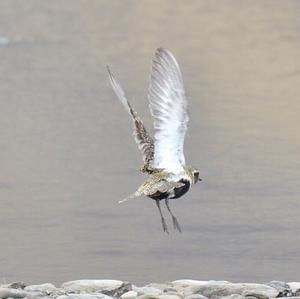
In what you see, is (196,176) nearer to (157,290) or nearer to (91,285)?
(157,290)

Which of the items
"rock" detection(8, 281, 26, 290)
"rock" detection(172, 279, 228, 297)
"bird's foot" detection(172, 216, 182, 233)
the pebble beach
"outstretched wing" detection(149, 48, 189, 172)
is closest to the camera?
"outstretched wing" detection(149, 48, 189, 172)

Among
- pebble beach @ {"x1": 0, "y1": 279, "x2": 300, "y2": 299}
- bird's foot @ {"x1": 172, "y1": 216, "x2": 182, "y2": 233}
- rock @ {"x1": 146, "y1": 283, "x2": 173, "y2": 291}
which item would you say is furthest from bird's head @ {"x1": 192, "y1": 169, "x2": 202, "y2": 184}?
rock @ {"x1": 146, "y1": 283, "x2": 173, "y2": 291}

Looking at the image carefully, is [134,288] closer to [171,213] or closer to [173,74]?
[171,213]

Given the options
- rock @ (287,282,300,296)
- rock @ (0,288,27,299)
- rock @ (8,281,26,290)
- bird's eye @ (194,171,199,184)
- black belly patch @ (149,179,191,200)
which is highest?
rock @ (287,282,300,296)

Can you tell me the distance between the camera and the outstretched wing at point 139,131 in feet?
31.2

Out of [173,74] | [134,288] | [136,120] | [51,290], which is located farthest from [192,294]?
[173,74]

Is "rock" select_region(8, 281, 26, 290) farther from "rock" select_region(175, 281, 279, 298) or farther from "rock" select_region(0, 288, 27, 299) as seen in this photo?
"rock" select_region(175, 281, 279, 298)

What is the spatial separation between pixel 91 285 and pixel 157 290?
2.93 feet

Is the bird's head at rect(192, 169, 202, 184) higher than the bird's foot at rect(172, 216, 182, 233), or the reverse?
the bird's head at rect(192, 169, 202, 184)

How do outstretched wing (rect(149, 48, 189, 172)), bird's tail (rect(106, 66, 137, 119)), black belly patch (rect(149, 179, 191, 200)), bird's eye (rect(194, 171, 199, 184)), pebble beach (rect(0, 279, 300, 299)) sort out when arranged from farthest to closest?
pebble beach (rect(0, 279, 300, 299)), bird's tail (rect(106, 66, 137, 119)), bird's eye (rect(194, 171, 199, 184)), black belly patch (rect(149, 179, 191, 200)), outstretched wing (rect(149, 48, 189, 172))

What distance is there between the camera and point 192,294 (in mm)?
11773

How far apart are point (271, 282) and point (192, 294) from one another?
2.08 m

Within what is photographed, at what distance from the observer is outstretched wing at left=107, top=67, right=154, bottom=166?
9505 millimetres

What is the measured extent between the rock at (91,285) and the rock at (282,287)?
6.58 ft
